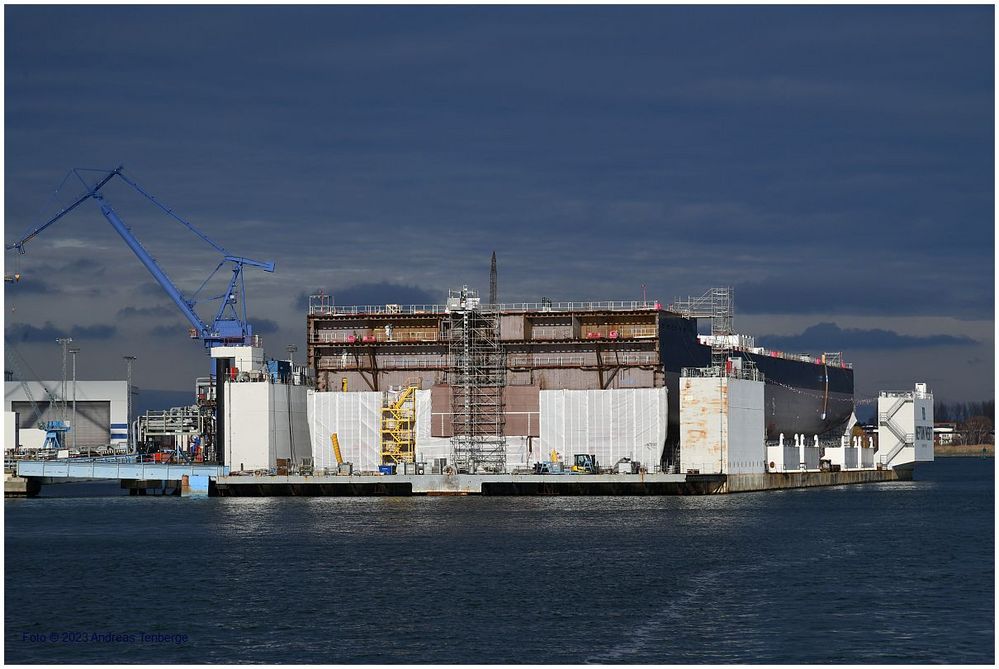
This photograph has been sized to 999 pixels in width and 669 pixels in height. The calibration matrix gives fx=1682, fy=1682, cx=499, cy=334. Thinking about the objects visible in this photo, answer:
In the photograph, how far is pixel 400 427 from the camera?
129 metres

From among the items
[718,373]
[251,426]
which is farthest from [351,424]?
[718,373]

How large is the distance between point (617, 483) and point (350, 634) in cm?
6896

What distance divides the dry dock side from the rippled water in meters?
10.9

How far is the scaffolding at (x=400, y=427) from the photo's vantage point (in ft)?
421

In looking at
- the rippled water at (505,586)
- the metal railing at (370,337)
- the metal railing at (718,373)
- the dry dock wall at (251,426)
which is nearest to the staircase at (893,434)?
the metal railing at (718,373)

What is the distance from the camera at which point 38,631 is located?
54406 mm

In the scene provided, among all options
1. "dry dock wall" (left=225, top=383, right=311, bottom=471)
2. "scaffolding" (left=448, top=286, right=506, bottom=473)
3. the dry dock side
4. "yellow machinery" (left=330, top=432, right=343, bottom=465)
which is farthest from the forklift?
"dry dock wall" (left=225, top=383, right=311, bottom=471)

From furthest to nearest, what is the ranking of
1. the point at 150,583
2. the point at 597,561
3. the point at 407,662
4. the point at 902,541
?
the point at 902,541 → the point at 597,561 → the point at 150,583 → the point at 407,662

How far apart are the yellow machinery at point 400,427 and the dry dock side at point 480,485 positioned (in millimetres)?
4383

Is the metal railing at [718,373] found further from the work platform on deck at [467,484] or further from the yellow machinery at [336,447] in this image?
the yellow machinery at [336,447]

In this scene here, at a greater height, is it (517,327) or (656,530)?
(517,327)

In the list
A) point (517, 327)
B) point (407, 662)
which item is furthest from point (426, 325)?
point (407, 662)

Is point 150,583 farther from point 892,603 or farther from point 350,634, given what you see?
point 892,603

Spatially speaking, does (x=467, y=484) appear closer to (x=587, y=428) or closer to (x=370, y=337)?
(x=587, y=428)
